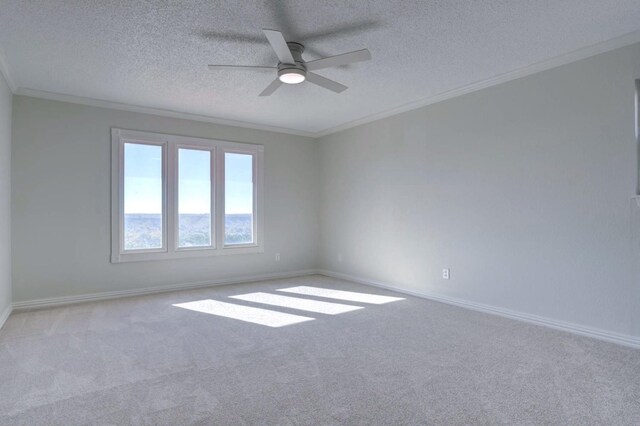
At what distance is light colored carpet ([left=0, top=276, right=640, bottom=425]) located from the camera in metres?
1.97

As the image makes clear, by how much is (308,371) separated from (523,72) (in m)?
3.44

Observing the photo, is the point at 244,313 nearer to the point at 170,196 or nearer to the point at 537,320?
the point at 170,196

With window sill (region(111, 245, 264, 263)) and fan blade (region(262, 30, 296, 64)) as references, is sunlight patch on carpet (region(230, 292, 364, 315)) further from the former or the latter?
fan blade (region(262, 30, 296, 64))

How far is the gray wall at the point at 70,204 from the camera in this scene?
163 inches

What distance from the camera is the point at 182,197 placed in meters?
5.21

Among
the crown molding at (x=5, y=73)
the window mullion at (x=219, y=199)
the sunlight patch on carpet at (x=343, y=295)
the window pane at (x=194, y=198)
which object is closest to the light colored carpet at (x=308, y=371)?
the sunlight patch on carpet at (x=343, y=295)

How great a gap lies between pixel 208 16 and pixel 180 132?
2845 millimetres

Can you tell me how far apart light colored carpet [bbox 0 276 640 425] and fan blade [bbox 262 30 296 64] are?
7.55 feet

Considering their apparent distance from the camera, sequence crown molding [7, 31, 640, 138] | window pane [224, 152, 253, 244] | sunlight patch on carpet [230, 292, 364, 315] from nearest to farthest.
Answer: crown molding [7, 31, 640, 138] → sunlight patch on carpet [230, 292, 364, 315] → window pane [224, 152, 253, 244]

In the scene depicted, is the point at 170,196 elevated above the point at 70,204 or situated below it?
above

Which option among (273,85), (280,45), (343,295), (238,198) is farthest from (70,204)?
(343,295)

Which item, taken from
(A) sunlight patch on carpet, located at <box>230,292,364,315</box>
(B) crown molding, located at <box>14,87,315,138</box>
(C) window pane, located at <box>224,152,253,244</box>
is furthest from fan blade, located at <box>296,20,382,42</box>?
(C) window pane, located at <box>224,152,253,244</box>

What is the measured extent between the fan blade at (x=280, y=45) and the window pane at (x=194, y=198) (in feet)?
9.45

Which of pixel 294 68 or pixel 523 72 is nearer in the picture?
pixel 294 68
